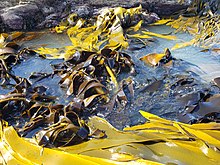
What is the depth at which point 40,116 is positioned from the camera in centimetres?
238

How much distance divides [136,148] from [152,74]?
145cm

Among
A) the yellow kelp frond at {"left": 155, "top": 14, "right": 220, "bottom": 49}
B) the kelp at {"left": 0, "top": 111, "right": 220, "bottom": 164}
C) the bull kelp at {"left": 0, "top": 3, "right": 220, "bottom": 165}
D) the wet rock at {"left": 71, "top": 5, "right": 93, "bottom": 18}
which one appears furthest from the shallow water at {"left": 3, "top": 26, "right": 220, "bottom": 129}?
the wet rock at {"left": 71, "top": 5, "right": 93, "bottom": 18}

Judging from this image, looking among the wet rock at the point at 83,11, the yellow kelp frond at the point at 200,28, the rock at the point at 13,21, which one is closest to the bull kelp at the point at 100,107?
the yellow kelp frond at the point at 200,28

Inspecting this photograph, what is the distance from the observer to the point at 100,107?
2.62 meters

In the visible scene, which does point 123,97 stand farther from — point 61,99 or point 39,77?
point 39,77

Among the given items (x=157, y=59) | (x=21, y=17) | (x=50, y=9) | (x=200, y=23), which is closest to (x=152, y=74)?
(x=157, y=59)

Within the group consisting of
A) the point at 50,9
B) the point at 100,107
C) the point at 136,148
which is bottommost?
the point at 100,107

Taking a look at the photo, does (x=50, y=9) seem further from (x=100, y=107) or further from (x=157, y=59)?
(x=100, y=107)

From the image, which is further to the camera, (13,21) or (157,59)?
(13,21)

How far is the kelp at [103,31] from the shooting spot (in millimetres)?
4074

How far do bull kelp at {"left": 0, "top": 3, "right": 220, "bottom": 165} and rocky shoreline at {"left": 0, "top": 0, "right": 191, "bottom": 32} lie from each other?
23.5 inches

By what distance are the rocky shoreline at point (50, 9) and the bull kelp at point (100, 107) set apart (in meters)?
0.60

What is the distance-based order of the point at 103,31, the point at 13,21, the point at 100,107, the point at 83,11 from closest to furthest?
the point at 100,107 → the point at 103,31 → the point at 13,21 → the point at 83,11

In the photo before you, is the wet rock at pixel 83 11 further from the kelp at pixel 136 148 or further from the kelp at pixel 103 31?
the kelp at pixel 136 148
